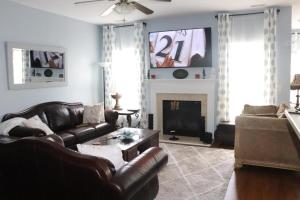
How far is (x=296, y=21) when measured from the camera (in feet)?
22.8

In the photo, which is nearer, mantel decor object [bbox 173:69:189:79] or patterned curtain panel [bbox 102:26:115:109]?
mantel decor object [bbox 173:69:189:79]

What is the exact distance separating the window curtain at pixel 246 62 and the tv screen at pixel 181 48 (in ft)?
1.78

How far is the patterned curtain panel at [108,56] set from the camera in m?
6.66

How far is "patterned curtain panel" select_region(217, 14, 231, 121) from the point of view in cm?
551

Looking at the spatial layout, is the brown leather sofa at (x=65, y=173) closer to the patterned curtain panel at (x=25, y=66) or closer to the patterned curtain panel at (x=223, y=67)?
the patterned curtain panel at (x=25, y=66)

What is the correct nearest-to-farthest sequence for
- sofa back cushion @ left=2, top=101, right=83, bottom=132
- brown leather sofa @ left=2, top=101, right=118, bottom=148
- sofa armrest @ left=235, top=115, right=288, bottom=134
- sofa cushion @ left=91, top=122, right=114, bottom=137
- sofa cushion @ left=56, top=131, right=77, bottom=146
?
sofa armrest @ left=235, top=115, right=288, bottom=134 < sofa cushion @ left=56, top=131, right=77, bottom=146 < brown leather sofa @ left=2, top=101, right=118, bottom=148 < sofa back cushion @ left=2, top=101, right=83, bottom=132 < sofa cushion @ left=91, top=122, right=114, bottom=137

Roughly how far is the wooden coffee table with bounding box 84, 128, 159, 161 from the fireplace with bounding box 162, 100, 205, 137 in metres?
1.62

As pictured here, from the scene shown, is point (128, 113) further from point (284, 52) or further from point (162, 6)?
point (284, 52)

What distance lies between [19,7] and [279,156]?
4.92m

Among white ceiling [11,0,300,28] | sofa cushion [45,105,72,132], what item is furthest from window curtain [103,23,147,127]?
sofa cushion [45,105,72,132]

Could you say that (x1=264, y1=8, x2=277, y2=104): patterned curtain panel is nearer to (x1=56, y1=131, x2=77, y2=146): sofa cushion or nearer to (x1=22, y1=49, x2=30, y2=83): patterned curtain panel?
(x1=56, y1=131, x2=77, y2=146): sofa cushion

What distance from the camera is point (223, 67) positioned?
558cm

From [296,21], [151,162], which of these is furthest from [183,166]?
[296,21]

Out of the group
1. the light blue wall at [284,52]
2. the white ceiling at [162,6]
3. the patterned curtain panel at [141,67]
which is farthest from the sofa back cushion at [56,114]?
the light blue wall at [284,52]
